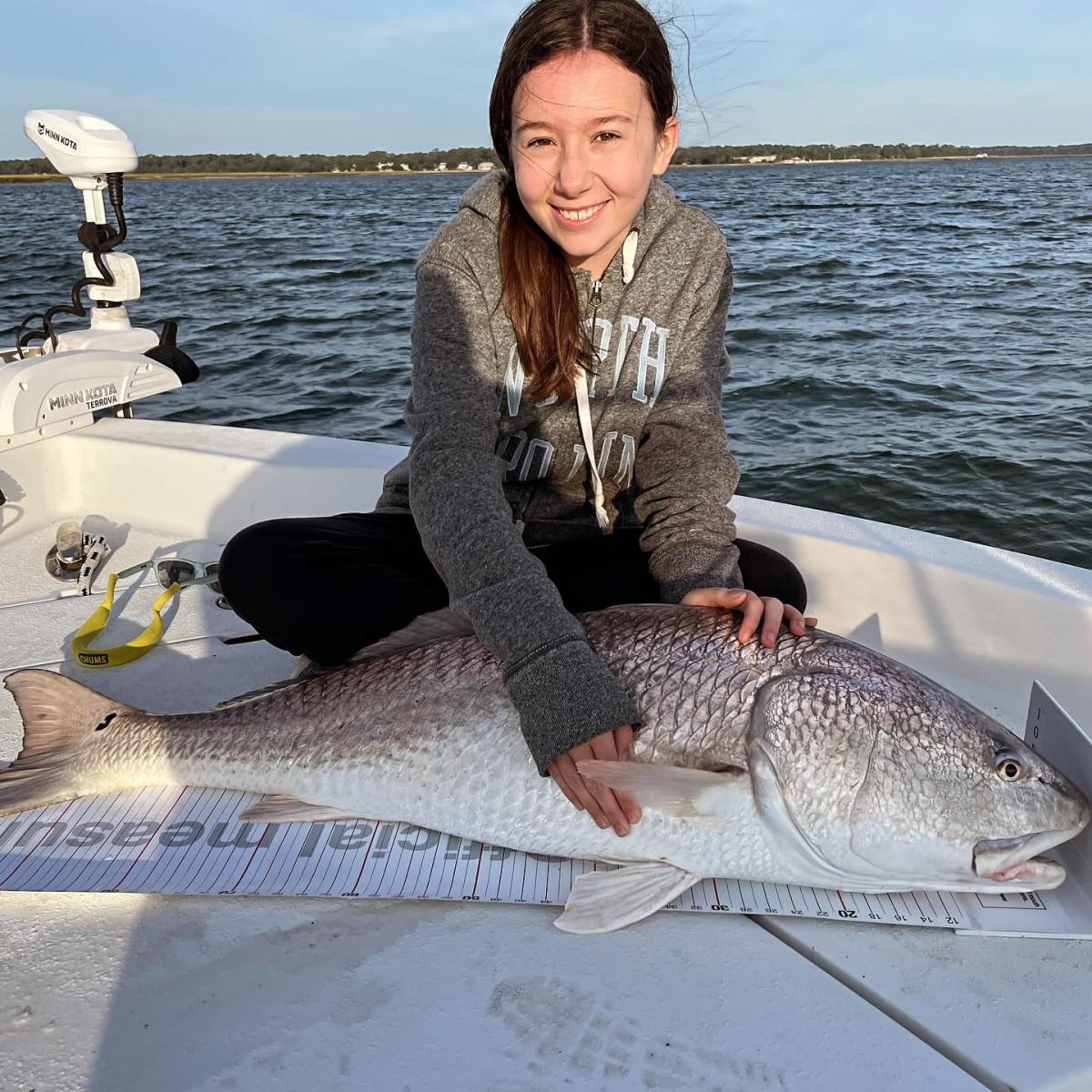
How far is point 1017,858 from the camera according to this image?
1849 millimetres

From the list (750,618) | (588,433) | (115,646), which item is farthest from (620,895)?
(115,646)

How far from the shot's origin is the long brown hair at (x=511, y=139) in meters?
2.16

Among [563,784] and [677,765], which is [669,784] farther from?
[563,784]

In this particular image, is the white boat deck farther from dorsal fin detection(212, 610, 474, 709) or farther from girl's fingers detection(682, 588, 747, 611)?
girl's fingers detection(682, 588, 747, 611)

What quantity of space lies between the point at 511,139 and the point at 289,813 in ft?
5.38

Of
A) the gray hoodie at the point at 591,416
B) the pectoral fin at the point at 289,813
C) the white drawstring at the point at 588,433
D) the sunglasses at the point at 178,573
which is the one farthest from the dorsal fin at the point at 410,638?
the sunglasses at the point at 178,573

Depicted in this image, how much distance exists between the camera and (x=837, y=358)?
1119 centimetres

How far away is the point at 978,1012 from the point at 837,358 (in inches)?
406

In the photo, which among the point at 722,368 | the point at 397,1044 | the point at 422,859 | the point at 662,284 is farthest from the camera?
the point at 722,368

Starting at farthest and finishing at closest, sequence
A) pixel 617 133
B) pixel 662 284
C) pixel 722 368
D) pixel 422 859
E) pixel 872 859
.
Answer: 1. pixel 722 368
2. pixel 662 284
3. pixel 617 133
4. pixel 422 859
5. pixel 872 859

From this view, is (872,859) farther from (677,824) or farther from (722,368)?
(722,368)

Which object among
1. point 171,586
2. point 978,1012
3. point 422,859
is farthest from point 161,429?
point 978,1012

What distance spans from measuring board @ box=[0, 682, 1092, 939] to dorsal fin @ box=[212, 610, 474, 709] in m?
0.29

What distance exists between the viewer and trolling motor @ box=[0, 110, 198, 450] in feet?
12.2
